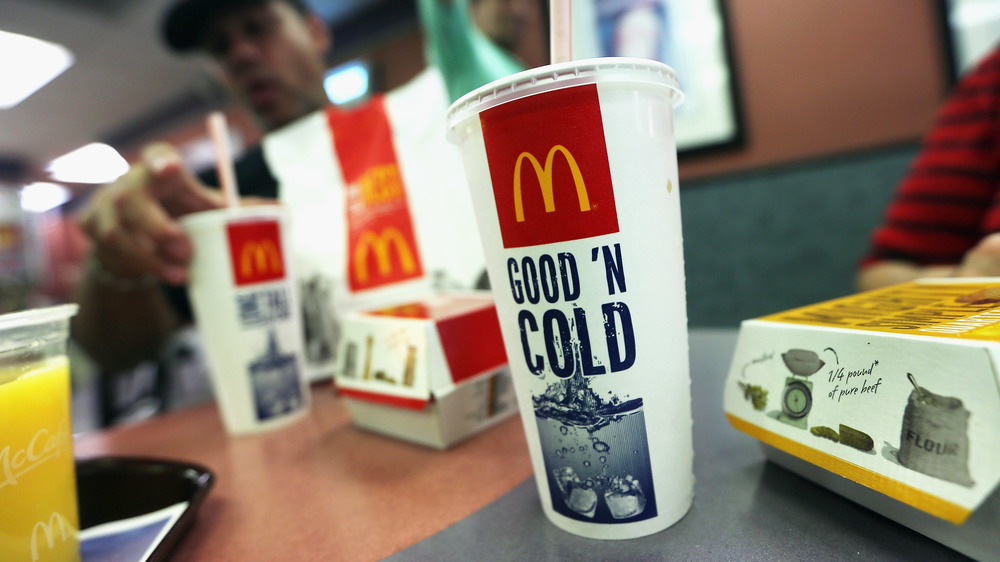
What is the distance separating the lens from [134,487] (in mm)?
477

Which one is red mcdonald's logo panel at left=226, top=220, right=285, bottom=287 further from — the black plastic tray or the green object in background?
the green object in background

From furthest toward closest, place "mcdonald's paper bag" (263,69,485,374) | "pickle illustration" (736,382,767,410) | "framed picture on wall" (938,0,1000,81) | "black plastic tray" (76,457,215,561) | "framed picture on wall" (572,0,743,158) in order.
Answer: "framed picture on wall" (572,0,743,158)
"framed picture on wall" (938,0,1000,81)
"mcdonald's paper bag" (263,69,485,374)
"black plastic tray" (76,457,215,561)
"pickle illustration" (736,382,767,410)

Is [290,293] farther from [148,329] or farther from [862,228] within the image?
[862,228]

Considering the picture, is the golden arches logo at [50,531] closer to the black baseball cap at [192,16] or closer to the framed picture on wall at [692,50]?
the black baseball cap at [192,16]

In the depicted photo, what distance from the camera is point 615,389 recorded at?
0.31 meters

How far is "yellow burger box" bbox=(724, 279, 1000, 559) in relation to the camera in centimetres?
23

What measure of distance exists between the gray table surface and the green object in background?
2.18 feet

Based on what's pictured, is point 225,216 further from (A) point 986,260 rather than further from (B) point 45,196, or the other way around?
(B) point 45,196

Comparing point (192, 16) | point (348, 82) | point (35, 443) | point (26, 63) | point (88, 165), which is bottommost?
point (35, 443)

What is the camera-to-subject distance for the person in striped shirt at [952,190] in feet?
3.12

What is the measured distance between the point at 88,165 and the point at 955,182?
827cm

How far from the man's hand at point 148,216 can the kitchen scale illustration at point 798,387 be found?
0.68 m

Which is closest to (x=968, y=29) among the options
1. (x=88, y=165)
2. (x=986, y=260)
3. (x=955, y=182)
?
(x=955, y=182)

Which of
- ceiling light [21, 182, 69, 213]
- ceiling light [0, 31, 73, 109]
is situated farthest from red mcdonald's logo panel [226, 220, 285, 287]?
ceiling light [21, 182, 69, 213]
